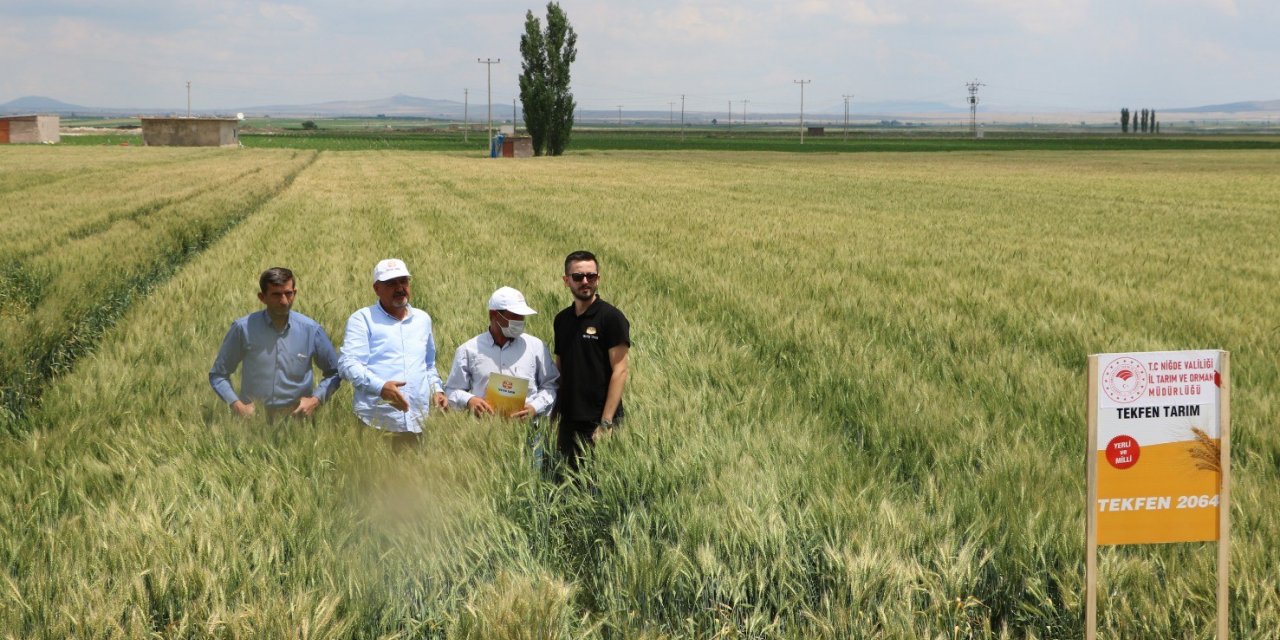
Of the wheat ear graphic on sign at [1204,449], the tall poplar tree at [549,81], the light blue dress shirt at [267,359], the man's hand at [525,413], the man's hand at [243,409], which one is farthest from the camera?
the tall poplar tree at [549,81]

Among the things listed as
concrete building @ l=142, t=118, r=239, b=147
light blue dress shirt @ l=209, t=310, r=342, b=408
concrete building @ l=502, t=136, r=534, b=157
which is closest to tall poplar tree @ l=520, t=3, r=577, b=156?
concrete building @ l=502, t=136, r=534, b=157

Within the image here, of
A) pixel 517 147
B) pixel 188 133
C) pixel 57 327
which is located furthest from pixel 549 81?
pixel 57 327

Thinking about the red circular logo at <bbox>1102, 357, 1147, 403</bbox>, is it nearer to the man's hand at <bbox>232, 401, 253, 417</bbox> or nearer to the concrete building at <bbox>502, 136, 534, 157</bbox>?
the man's hand at <bbox>232, 401, 253, 417</bbox>

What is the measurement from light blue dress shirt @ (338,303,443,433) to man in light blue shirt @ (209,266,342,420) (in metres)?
0.26

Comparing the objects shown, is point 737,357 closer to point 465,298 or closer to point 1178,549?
point 465,298

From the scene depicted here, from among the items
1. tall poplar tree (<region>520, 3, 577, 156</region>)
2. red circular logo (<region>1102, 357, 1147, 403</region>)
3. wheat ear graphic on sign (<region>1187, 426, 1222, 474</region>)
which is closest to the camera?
red circular logo (<region>1102, 357, 1147, 403</region>)

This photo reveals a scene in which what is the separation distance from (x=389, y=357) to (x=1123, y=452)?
10.9ft

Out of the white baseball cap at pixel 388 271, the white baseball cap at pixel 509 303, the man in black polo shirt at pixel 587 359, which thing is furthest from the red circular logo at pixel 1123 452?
the white baseball cap at pixel 388 271

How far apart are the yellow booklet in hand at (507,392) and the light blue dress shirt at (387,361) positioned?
457mm

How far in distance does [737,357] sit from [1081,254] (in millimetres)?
9426

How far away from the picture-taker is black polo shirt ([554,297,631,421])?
5102 mm

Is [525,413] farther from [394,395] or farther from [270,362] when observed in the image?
[270,362]

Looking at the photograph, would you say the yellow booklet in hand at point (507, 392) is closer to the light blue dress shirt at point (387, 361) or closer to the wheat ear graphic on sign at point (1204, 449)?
the light blue dress shirt at point (387, 361)

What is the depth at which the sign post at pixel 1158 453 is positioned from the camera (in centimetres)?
320
